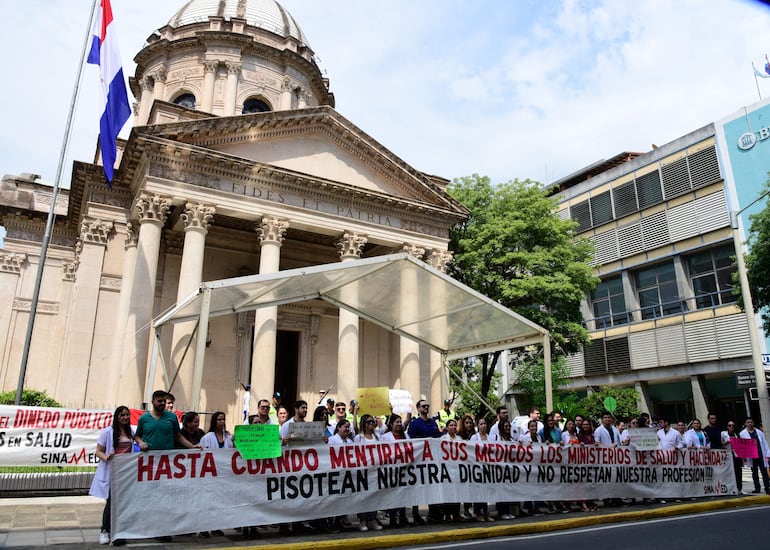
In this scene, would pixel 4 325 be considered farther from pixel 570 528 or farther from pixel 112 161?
pixel 570 528

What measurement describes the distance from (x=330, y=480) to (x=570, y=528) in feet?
12.6

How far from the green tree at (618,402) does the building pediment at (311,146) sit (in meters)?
16.5

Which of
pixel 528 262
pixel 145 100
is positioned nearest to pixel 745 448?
pixel 528 262

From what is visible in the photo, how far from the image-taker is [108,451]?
7.39m

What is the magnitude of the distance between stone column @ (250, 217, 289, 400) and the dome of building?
18.9 meters

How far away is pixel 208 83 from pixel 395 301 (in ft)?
72.8

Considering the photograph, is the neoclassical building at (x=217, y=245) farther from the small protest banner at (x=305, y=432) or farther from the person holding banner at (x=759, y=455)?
the person holding banner at (x=759, y=455)

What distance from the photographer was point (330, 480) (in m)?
8.47

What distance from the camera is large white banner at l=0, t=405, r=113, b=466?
11969 mm

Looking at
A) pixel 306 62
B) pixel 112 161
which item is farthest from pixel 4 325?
pixel 306 62

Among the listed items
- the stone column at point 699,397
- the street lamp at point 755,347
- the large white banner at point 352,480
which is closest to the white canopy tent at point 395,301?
the large white banner at point 352,480

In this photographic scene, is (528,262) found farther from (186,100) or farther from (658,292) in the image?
(186,100)

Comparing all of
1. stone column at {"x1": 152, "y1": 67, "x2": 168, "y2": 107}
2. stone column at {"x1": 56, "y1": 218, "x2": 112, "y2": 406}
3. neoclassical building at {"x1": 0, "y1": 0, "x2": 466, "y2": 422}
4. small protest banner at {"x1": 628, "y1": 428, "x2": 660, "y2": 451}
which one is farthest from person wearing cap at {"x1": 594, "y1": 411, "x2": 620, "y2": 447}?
stone column at {"x1": 152, "y1": 67, "x2": 168, "y2": 107}

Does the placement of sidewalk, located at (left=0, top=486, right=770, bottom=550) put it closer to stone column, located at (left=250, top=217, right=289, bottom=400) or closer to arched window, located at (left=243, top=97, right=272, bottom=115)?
stone column, located at (left=250, top=217, right=289, bottom=400)
